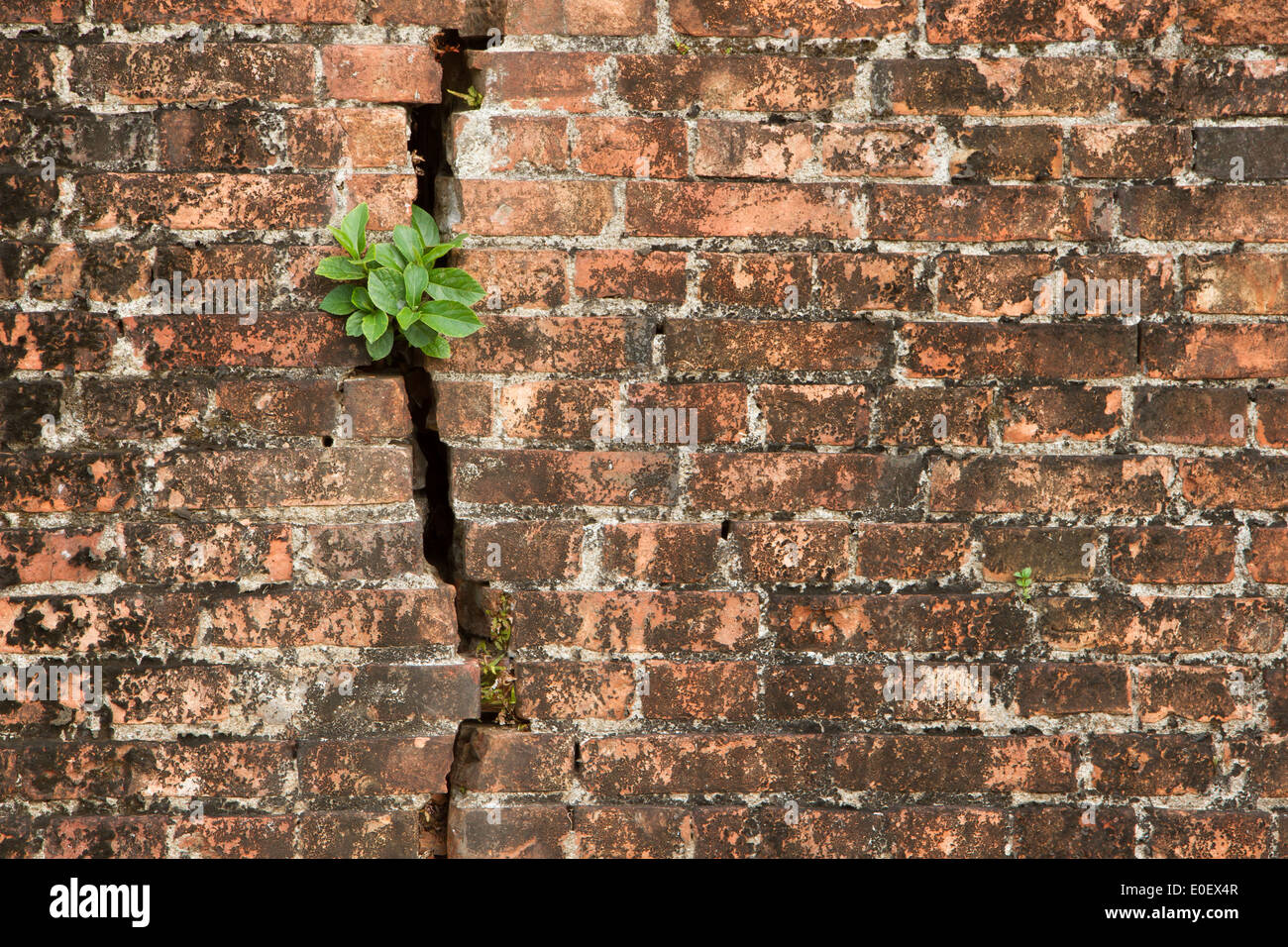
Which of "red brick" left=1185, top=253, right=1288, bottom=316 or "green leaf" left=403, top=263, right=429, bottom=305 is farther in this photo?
"red brick" left=1185, top=253, right=1288, bottom=316

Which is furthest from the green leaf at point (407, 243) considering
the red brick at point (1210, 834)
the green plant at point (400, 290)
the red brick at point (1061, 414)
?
the red brick at point (1210, 834)

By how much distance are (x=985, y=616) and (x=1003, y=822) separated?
370mm

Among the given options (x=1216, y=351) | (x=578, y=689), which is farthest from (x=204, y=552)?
(x=1216, y=351)

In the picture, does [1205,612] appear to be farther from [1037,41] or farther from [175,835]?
[175,835]

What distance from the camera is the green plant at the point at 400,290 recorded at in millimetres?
1597

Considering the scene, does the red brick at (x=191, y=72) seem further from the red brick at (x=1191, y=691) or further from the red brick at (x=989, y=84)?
the red brick at (x=1191, y=691)

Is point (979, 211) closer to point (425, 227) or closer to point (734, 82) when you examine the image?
point (734, 82)

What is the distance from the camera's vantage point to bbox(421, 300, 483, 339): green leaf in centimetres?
160

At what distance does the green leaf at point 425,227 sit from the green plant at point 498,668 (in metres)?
0.63

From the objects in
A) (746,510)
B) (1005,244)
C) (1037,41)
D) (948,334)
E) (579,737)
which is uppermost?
(1037,41)

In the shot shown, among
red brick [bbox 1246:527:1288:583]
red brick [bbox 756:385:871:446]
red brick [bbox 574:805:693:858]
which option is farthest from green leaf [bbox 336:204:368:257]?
red brick [bbox 1246:527:1288:583]

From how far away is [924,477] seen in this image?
171 centimetres

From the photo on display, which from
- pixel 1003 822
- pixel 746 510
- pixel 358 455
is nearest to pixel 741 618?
pixel 746 510

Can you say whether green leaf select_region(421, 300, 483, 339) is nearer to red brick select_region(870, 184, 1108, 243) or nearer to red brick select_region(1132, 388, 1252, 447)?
red brick select_region(870, 184, 1108, 243)
